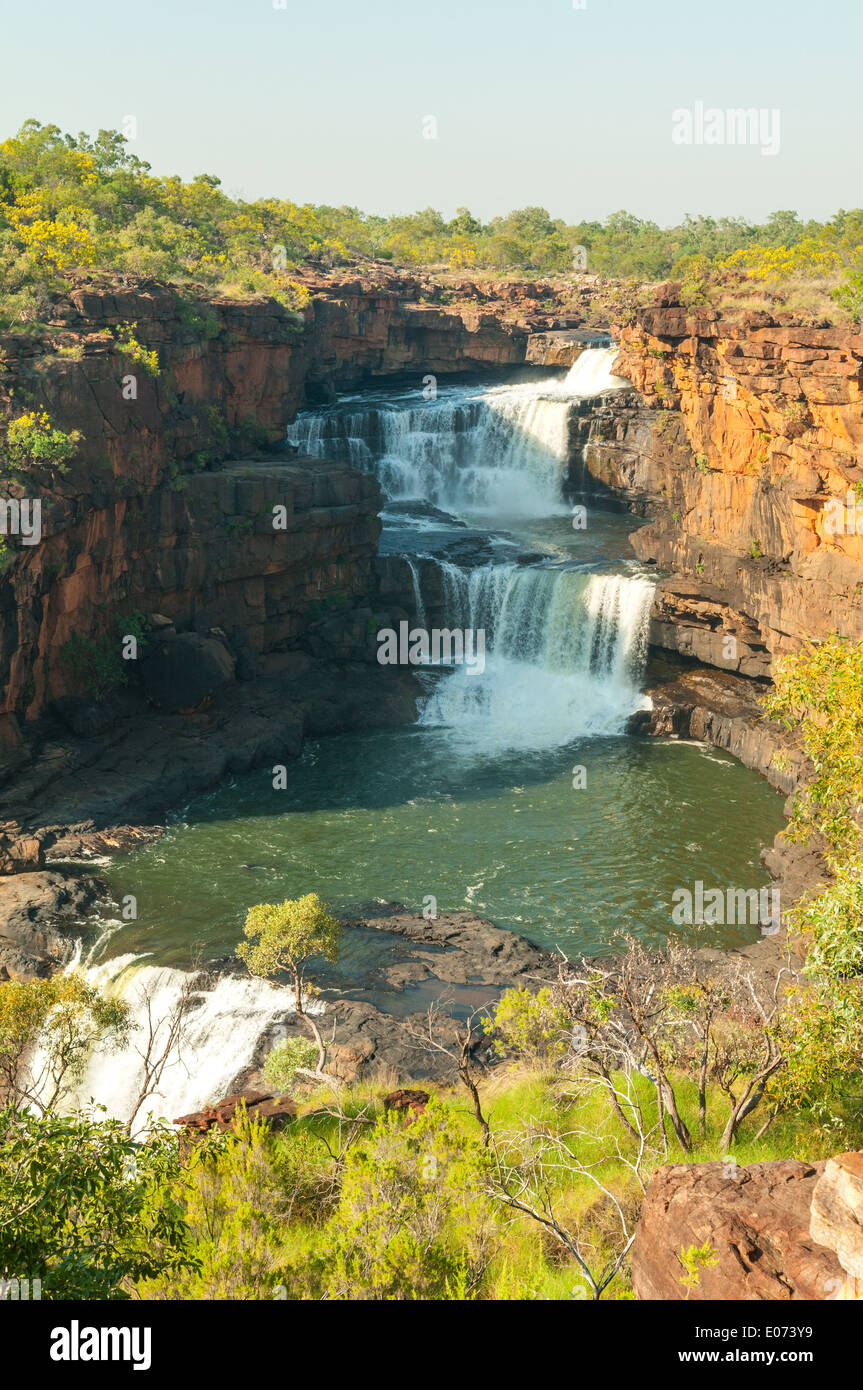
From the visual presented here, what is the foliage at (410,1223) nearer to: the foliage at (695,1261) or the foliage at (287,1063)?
the foliage at (695,1261)

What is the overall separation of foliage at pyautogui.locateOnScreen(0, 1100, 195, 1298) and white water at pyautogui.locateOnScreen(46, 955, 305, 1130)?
8731 mm

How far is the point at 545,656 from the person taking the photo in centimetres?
3528

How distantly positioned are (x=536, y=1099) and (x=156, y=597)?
823 inches

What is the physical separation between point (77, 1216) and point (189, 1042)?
1059 cm

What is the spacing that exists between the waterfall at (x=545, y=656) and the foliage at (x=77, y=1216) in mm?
23652

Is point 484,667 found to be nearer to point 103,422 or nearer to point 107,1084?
point 103,422

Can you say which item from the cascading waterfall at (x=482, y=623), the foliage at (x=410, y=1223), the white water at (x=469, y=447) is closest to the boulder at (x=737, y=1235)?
the foliage at (x=410, y=1223)

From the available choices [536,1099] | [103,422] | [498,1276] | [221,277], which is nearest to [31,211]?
[221,277]

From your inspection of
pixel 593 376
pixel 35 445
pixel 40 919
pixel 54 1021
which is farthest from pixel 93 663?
pixel 593 376

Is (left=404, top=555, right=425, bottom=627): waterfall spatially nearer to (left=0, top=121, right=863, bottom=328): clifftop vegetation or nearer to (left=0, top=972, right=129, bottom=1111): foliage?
(left=0, top=121, right=863, bottom=328): clifftop vegetation

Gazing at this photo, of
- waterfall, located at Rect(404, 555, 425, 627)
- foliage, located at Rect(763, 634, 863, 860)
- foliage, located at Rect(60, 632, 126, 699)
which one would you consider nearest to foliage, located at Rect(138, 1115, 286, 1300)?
foliage, located at Rect(763, 634, 863, 860)

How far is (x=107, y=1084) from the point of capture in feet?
61.9

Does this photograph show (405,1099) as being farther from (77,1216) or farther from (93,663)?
(93,663)

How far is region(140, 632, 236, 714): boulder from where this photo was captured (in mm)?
30984
